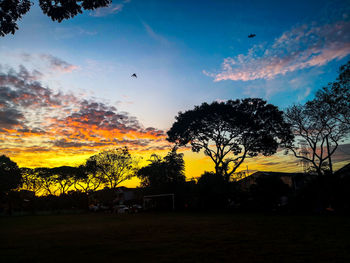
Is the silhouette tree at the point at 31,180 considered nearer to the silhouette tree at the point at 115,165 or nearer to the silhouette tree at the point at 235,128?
the silhouette tree at the point at 115,165

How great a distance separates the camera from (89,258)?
6.50 m

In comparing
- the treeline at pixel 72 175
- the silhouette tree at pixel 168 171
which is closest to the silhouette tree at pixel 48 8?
the silhouette tree at pixel 168 171

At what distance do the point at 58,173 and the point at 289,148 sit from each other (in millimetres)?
56780

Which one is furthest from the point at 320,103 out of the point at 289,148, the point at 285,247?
the point at 285,247

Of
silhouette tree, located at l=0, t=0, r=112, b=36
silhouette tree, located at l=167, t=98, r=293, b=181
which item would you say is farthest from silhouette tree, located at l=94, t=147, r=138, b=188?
silhouette tree, located at l=0, t=0, r=112, b=36

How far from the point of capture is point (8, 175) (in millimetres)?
55562

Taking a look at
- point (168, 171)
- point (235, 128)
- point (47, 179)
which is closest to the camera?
point (235, 128)

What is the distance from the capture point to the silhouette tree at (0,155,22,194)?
2104 inches

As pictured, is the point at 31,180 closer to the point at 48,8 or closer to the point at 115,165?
the point at 115,165

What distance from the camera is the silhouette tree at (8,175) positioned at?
53.4m

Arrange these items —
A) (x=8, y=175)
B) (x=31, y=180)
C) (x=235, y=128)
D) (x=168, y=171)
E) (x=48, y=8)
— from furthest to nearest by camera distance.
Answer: (x=31, y=180)
(x=8, y=175)
(x=168, y=171)
(x=235, y=128)
(x=48, y=8)

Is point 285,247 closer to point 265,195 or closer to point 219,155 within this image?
point 265,195

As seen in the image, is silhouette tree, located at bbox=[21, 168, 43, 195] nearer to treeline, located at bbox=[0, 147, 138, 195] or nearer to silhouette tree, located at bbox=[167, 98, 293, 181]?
treeline, located at bbox=[0, 147, 138, 195]

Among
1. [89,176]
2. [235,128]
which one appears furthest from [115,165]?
[235,128]
